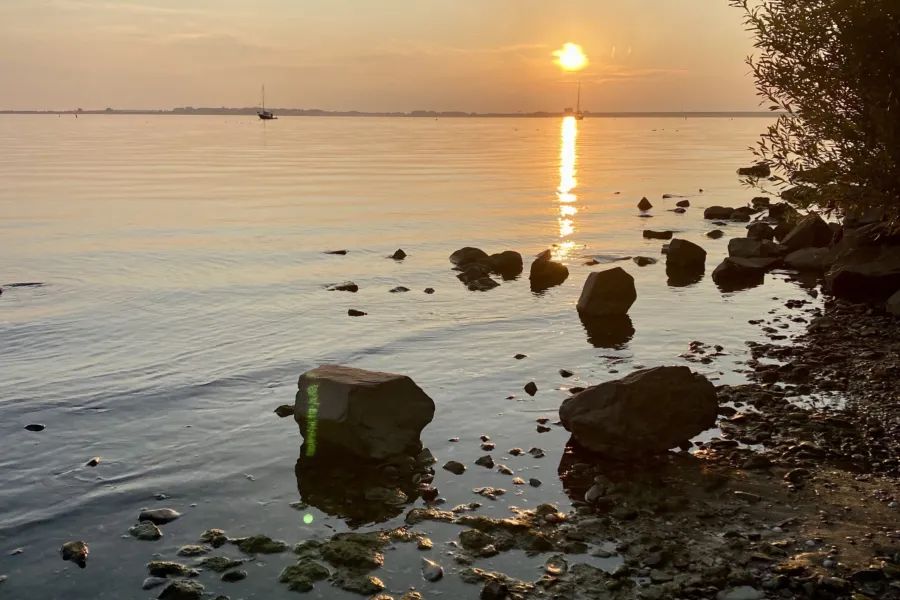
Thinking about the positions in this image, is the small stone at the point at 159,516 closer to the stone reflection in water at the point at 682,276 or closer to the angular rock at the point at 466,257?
the stone reflection in water at the point at 682,276

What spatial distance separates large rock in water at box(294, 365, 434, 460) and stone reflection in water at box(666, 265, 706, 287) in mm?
19256

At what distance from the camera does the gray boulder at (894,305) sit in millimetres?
22656

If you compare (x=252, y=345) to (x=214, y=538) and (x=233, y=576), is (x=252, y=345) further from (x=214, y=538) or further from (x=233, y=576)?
(x=233, y=576)

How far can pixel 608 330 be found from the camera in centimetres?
2384

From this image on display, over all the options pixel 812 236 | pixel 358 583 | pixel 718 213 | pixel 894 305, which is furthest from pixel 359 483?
pixel 718 213

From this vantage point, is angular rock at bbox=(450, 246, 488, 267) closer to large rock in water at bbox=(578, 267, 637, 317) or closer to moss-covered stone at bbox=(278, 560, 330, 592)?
large rock in water at bbox=(578, 267, 637, 317)

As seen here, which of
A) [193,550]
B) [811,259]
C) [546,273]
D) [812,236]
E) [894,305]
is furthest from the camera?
[812,236]

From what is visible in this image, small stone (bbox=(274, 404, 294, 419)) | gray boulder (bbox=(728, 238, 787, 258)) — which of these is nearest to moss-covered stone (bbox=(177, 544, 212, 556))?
small stone (bbox=(274, 404, 294, 419))

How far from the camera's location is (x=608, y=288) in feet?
84.2

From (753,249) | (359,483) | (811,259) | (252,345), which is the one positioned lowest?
(359,483)

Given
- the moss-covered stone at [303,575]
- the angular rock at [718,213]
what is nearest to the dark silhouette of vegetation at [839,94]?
the moss-covered stone at [303,575]

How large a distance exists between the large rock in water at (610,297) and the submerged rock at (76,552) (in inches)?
694

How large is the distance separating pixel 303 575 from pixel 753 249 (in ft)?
94.6

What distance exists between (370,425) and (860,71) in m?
12.4
